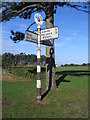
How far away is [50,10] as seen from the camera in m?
10.2

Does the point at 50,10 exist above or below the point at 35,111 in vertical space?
above

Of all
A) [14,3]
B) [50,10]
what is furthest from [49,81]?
[14,3]

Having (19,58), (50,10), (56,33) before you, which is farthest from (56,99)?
(19,58)

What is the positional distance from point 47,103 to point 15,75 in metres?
10.6

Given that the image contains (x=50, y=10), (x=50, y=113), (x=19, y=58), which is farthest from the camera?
(x=19, y=58)


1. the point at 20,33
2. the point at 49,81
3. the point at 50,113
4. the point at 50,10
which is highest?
the point at 50,10

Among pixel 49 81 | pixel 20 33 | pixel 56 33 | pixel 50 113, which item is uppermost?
pixel 20 33

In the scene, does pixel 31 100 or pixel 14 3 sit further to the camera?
pixel 14 3

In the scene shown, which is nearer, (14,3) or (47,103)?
(47,103)

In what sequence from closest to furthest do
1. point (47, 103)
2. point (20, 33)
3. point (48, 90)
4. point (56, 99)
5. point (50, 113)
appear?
1. point (50, 113)
2. point (47, 103)
3. point (56, 99)
4. point (48, 90)
5. point (20, 33)

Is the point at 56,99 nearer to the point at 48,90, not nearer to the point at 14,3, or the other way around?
the point at 48,90

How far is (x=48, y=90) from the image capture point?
9.36 metres

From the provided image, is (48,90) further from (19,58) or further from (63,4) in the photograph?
(19,58)

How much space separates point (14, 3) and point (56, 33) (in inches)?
148
